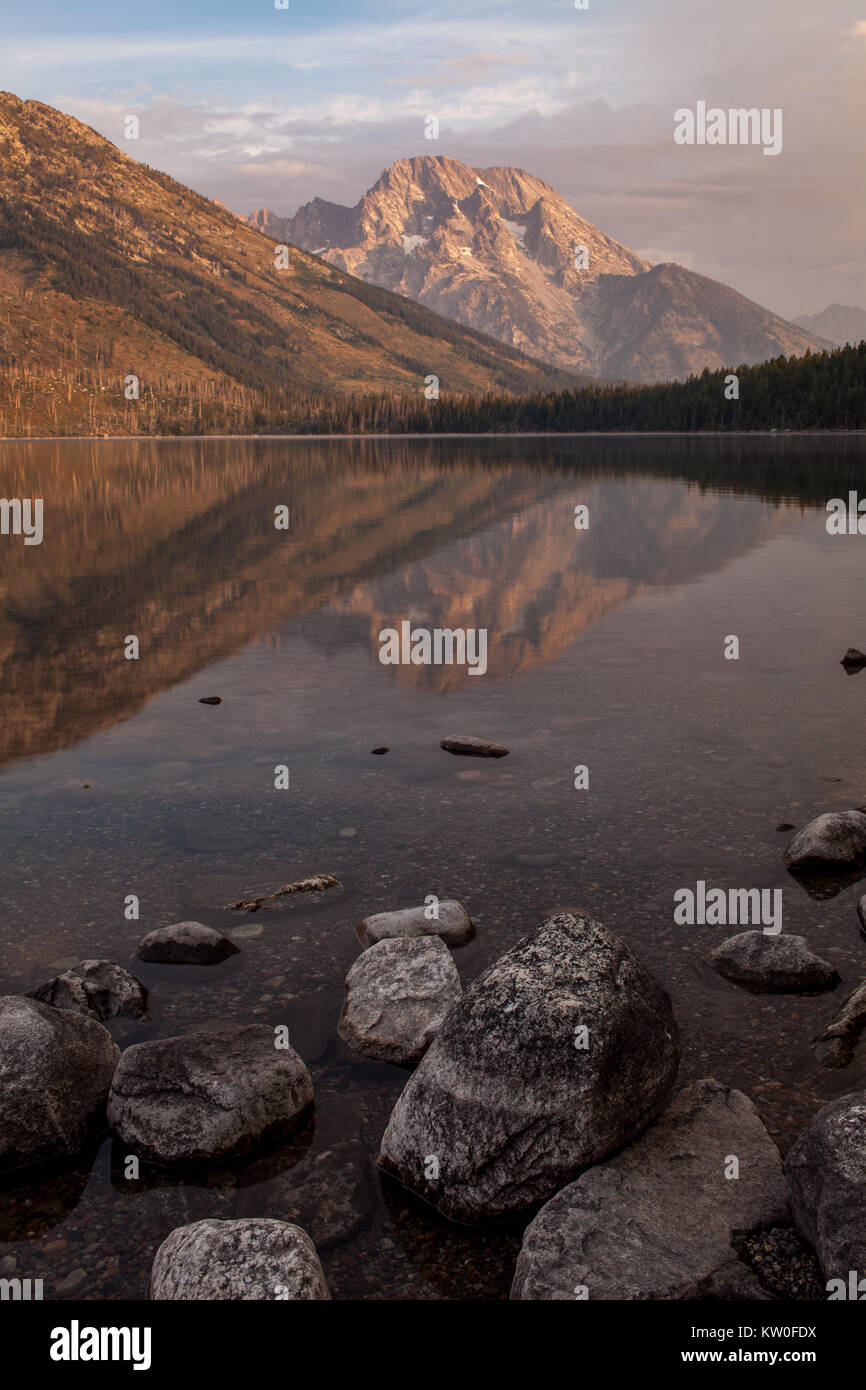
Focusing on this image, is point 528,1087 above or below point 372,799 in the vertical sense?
below

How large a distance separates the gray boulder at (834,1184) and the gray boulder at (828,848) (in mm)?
6480

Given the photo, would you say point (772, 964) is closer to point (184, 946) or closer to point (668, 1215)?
point (668, 1215)

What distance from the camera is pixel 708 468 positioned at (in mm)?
118188

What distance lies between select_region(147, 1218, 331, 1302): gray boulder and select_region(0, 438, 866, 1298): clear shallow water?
19.8 inches

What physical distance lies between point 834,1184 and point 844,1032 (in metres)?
3.33

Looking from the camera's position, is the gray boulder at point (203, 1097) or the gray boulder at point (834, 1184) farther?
the gray boulder at point (203, 1097)

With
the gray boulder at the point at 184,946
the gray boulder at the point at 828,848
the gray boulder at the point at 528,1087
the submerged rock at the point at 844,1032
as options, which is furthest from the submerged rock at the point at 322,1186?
the gray boulder at the point at 828,848

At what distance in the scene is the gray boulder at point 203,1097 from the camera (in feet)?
29.7

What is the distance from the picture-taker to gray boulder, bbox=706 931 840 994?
11.4 meters

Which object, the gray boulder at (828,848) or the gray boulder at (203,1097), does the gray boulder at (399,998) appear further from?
the gray boulder at (828,848)

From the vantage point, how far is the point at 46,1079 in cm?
920

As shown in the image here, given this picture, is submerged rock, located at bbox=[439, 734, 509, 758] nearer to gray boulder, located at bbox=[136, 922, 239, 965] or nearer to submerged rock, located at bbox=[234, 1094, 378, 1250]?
gray boulder, located at bbox=[136, 922, 239, 965]

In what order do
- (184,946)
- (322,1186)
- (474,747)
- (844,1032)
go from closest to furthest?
1. (322,1186)
2. (844,1032)
3. (184,946)
4. (474,747)

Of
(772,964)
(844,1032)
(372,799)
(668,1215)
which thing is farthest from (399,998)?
(372,799)
